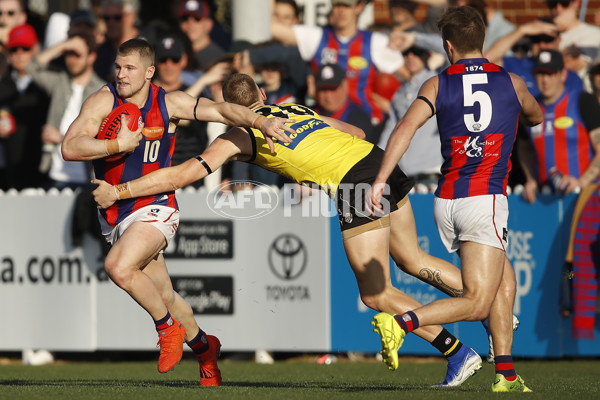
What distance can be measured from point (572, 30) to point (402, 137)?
6.03m

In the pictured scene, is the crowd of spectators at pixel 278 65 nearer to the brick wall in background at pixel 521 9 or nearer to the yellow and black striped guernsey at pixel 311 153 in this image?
the brick wall in background at pixel 521 9

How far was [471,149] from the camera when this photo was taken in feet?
23.6

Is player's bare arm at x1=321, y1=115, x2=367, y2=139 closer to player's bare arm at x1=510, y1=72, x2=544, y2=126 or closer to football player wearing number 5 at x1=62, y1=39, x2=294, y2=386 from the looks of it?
football player wearing number 5 at x1=62, y1=39, x2=294, y2=386

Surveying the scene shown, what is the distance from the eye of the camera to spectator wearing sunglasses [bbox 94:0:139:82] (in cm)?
1335

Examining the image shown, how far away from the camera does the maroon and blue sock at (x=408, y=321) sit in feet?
22.3

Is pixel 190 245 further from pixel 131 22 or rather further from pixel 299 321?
pixel 131 22

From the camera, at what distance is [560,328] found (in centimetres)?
1067

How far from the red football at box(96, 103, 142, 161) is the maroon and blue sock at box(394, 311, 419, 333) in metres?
2.41

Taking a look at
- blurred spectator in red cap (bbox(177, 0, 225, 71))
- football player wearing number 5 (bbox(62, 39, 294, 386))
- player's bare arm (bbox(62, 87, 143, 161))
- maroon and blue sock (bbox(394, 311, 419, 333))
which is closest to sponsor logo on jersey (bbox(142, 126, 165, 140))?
football player wearing number 5 (bbox(62, 39, 294, 386))

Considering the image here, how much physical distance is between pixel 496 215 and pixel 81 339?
597 cm

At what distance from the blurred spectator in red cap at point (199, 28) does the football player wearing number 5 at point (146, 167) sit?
525 centimetres

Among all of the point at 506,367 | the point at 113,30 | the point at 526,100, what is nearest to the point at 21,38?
the point at 113,30

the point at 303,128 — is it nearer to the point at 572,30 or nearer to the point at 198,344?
the point at 198,344

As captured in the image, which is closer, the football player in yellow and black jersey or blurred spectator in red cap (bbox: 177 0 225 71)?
the football player in yellow and black jersey
